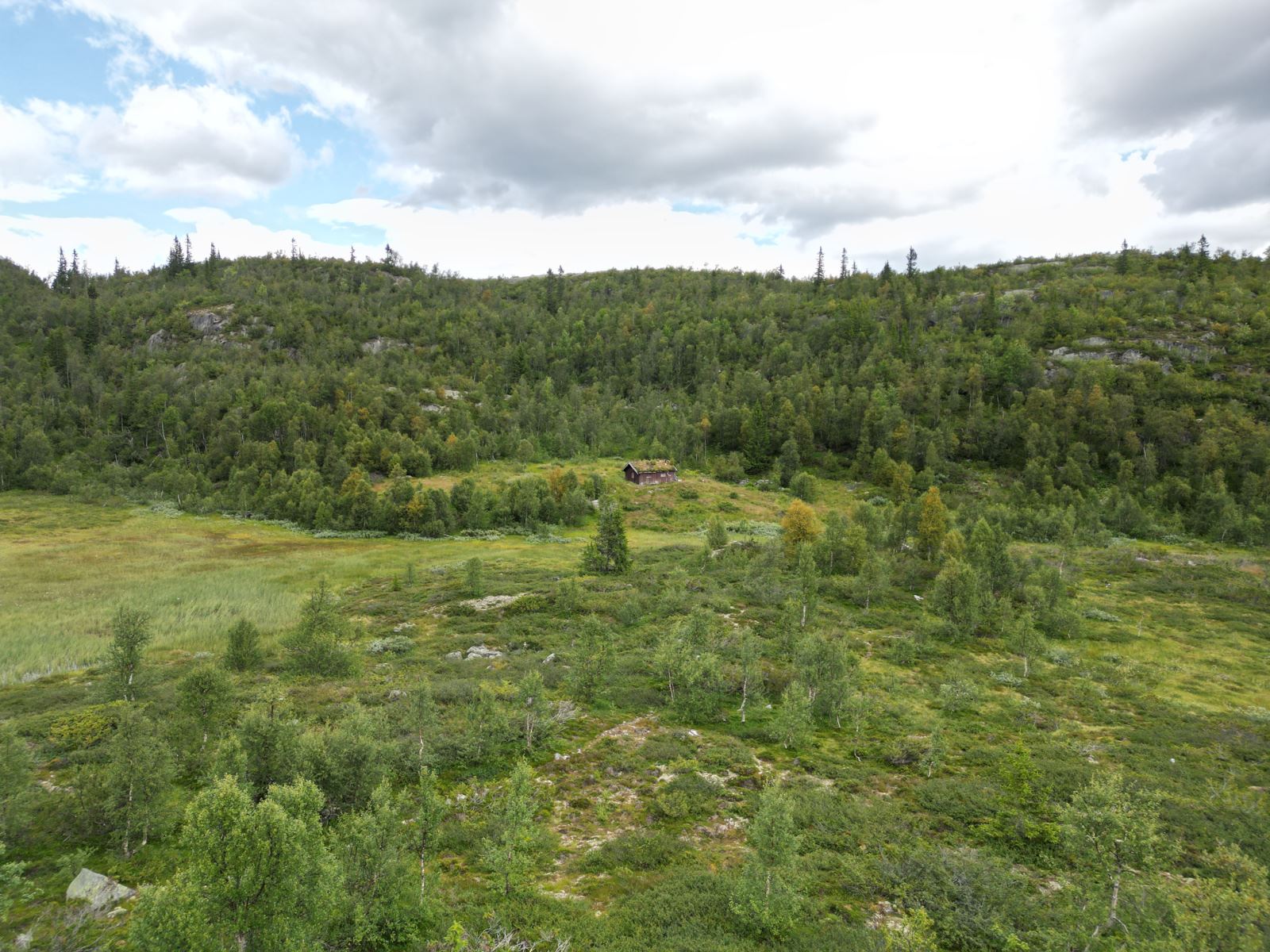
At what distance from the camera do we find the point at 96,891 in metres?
17.3

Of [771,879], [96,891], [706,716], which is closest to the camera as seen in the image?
[96,891]

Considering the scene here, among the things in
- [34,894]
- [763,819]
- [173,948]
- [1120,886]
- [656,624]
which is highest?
[173,948]

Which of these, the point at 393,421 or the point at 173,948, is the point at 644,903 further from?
the point at 393,421

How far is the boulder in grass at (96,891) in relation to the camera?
17.1 metres

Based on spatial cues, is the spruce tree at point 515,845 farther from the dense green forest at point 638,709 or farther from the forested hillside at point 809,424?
the forested hillside at point 809,424

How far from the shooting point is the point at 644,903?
1889 centimetres

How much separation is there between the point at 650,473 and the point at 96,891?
395ft

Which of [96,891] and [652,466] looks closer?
[96,891]

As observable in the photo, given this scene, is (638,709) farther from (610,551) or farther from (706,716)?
(610,551)

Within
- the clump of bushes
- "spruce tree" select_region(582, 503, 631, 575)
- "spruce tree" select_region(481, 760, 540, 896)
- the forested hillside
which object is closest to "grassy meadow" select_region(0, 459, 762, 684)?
"spruce tree" select_region(582, 503, 631, 575)

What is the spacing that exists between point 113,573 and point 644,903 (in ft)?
274

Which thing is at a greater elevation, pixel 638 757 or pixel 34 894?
pixel 34 894

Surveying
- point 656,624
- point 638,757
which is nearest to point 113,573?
point 656,624

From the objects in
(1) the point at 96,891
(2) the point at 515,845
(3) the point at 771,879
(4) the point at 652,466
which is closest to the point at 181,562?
(1) the point at 96,891
